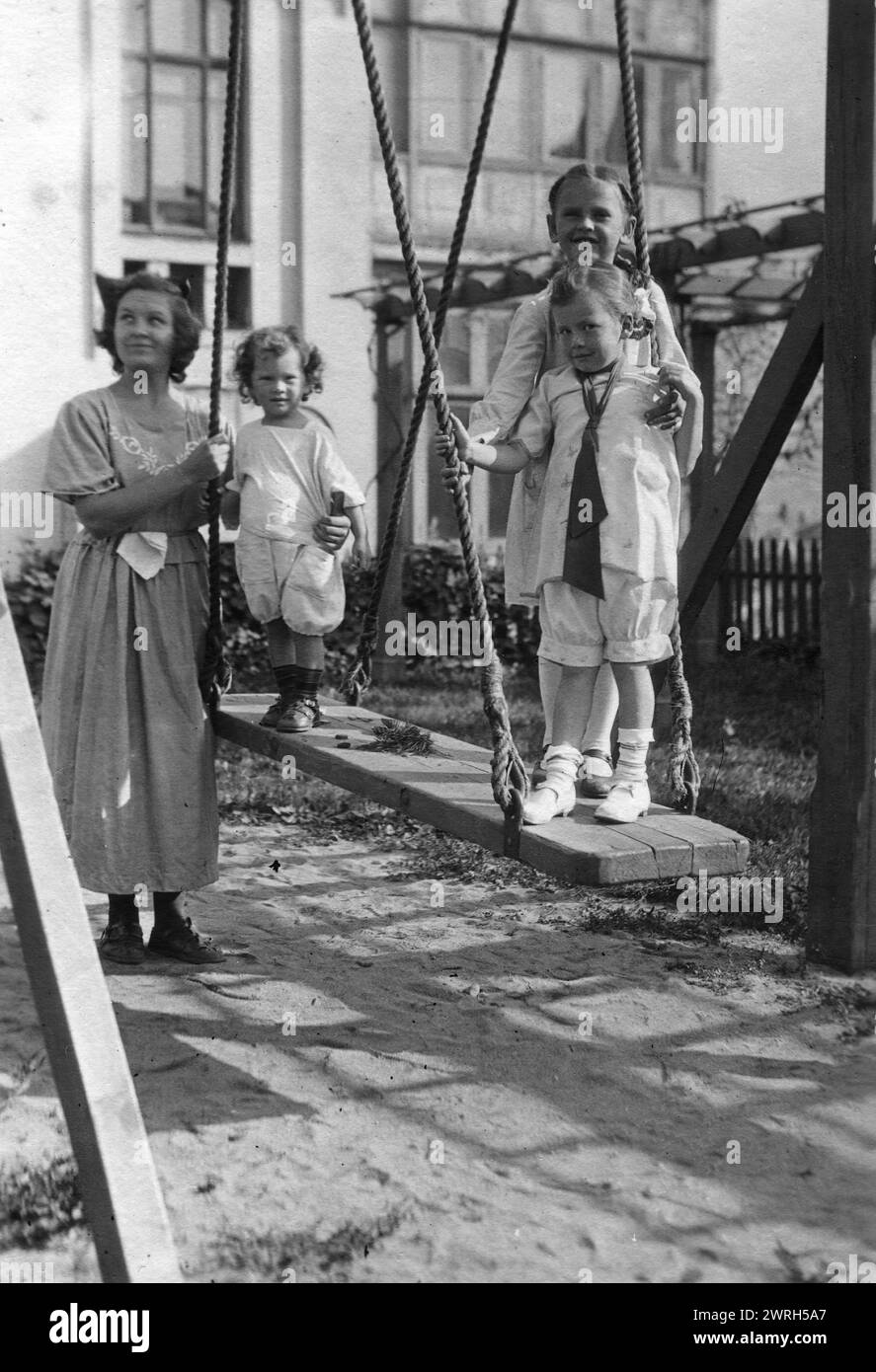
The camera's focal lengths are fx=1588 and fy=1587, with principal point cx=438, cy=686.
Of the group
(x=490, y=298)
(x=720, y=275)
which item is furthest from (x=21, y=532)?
(x=720, y=275)

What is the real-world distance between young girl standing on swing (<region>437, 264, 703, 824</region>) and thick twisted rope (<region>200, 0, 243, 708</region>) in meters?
0.72

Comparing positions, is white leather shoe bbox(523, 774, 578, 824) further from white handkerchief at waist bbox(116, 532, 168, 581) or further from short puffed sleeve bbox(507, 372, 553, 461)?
white handkerchief at waist bbox(116, 532, 168, 581)

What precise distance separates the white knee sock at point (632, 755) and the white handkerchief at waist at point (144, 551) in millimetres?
1394

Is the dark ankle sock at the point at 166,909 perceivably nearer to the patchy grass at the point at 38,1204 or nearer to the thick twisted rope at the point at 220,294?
the thick twisted rope at the point at 220,294

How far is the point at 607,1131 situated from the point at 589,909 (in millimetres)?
2008

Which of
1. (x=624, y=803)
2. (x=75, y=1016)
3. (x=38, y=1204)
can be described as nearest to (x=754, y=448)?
(x=624, y=803)

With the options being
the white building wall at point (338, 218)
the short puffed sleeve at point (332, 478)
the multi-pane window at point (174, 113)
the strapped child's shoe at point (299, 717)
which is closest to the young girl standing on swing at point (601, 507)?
the short puffed sleeve at point (332, 478)

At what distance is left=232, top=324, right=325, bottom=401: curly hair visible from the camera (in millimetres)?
4328

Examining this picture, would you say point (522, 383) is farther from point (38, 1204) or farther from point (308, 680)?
point (38, 1204)

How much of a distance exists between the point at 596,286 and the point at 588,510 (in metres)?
0.51

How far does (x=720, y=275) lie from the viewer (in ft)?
34.0
